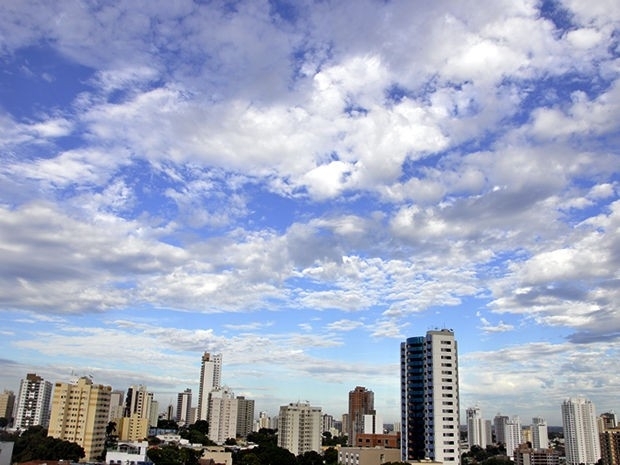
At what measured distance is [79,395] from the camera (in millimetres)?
77500

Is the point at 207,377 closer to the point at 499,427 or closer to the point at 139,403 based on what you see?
the point at 139,403

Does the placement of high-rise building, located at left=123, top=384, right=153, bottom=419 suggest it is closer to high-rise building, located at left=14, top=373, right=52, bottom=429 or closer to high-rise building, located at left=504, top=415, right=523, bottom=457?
high-rise building, located at left=14, top=373, right=52, bottom=429

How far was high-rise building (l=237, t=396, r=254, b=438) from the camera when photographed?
15200cm

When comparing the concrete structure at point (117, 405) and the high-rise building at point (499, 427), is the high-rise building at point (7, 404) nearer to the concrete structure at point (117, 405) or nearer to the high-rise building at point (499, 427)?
the concrete structure at point (117, 405)

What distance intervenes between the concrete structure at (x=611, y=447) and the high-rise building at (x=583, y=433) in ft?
51.9

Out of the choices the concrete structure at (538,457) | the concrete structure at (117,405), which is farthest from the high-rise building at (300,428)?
the concrete structure at (117,405)

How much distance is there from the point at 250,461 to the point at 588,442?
8389 cm

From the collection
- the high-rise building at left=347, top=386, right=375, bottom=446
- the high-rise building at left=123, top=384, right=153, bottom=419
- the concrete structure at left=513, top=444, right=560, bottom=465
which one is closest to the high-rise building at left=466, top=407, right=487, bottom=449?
the high-rise building at left=347, top=386, right=375, bottom=446

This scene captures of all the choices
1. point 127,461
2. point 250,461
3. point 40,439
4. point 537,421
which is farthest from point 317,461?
point 537,421

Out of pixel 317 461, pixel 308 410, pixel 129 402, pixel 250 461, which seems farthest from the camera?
pixel 129 402

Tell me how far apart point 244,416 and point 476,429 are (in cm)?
6532

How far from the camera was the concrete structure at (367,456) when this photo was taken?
64.6 metres

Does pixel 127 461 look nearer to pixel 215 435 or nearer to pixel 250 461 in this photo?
pixel 250 461

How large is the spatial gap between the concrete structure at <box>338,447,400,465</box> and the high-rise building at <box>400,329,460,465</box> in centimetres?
294
